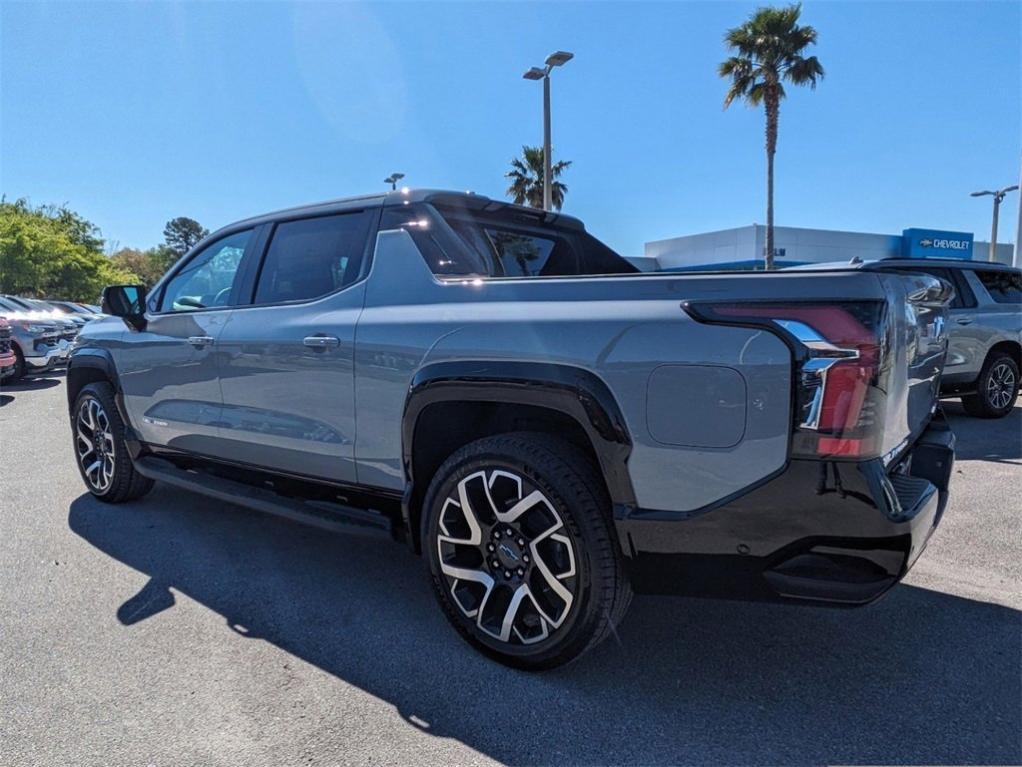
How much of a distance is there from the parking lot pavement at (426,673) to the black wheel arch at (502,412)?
0.64m

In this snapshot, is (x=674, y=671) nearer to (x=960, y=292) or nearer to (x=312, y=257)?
(x=312, y=257)

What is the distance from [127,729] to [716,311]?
237cm

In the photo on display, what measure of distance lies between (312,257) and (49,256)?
3042 cm

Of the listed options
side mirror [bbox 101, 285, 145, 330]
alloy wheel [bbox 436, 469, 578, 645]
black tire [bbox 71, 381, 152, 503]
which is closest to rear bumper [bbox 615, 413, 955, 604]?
alloy wheel [bbox 436, 469, 578, 645]

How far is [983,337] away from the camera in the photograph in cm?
752

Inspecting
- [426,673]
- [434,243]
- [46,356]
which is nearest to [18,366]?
[46,356]

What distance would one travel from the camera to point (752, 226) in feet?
95.3

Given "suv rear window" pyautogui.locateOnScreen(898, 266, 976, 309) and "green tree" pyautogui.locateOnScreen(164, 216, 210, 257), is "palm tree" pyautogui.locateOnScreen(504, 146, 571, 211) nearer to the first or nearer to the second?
"suv rear window" pyautogui.locateOnScreen(898, 266, 976, 309)

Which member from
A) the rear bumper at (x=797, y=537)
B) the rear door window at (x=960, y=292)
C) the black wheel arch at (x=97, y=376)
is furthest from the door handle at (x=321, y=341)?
the rear door window at (x=960, y=292)

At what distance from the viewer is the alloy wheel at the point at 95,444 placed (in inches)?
185

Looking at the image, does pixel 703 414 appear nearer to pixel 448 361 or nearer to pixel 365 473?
pixel 448 361

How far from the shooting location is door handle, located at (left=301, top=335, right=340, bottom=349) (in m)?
3.05

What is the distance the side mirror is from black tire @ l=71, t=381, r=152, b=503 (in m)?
0.66

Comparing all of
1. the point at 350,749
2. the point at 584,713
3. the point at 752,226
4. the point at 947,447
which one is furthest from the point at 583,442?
the point at 752,226
